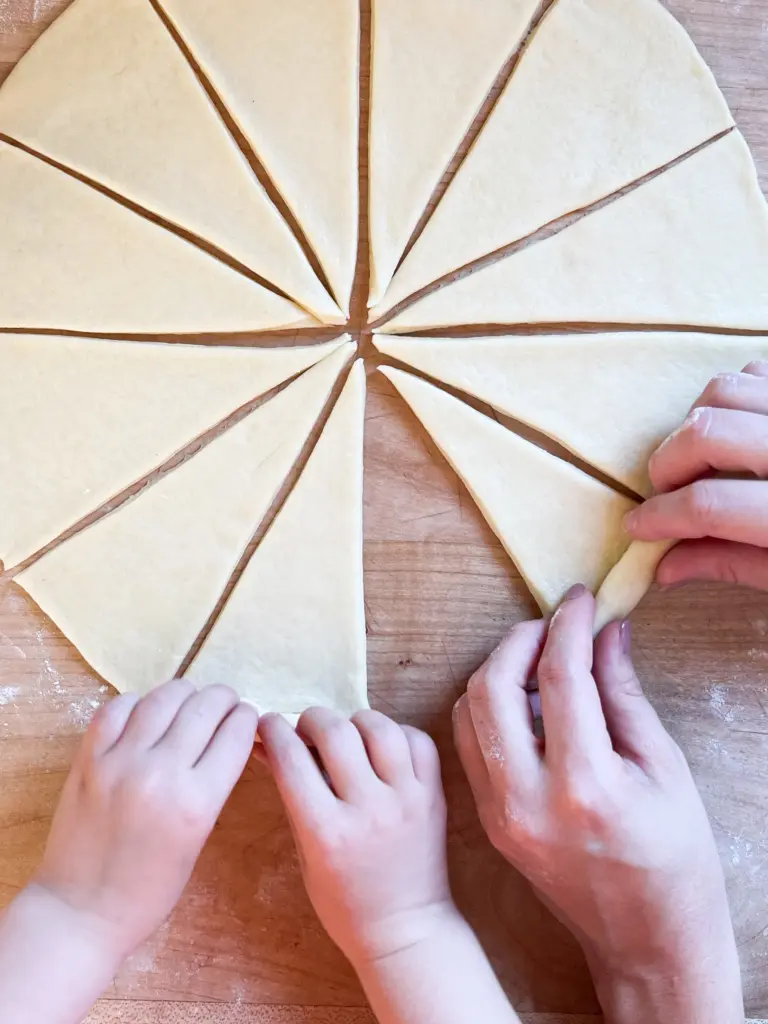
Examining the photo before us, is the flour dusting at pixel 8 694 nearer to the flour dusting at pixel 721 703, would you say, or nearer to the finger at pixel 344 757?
the finger at pixel 344 757

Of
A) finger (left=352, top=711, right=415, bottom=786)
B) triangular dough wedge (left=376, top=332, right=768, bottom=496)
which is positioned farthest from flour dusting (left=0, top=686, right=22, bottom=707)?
triangular dough wedge (left=376, top=332, right=768, bottom=496)

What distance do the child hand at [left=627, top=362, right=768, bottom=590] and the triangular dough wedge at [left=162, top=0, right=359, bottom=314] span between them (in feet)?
1.50

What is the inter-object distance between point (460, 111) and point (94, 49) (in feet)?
1.57

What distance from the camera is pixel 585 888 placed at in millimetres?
943

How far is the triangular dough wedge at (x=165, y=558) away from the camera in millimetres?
1041

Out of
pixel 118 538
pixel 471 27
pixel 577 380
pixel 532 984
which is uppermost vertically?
pixel 471 27

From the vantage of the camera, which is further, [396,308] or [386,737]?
[396,308]

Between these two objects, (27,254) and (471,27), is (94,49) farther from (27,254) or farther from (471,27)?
(471,27)

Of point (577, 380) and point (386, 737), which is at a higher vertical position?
point (577, 380)

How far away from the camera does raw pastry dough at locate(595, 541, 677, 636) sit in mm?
1023

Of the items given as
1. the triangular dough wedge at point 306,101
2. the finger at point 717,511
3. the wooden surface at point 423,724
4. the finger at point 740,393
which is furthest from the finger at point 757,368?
the triangular dough wedge at point 306,101

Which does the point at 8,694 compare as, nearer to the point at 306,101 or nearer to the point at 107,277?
the point at 107,277

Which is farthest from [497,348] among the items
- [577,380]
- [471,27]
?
[471,27]

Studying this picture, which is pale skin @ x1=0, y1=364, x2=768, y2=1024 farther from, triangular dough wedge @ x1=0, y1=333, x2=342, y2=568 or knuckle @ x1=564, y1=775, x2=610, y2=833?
triangular dough wedge @ x1=0, y1=333, x2=342, y2=568
